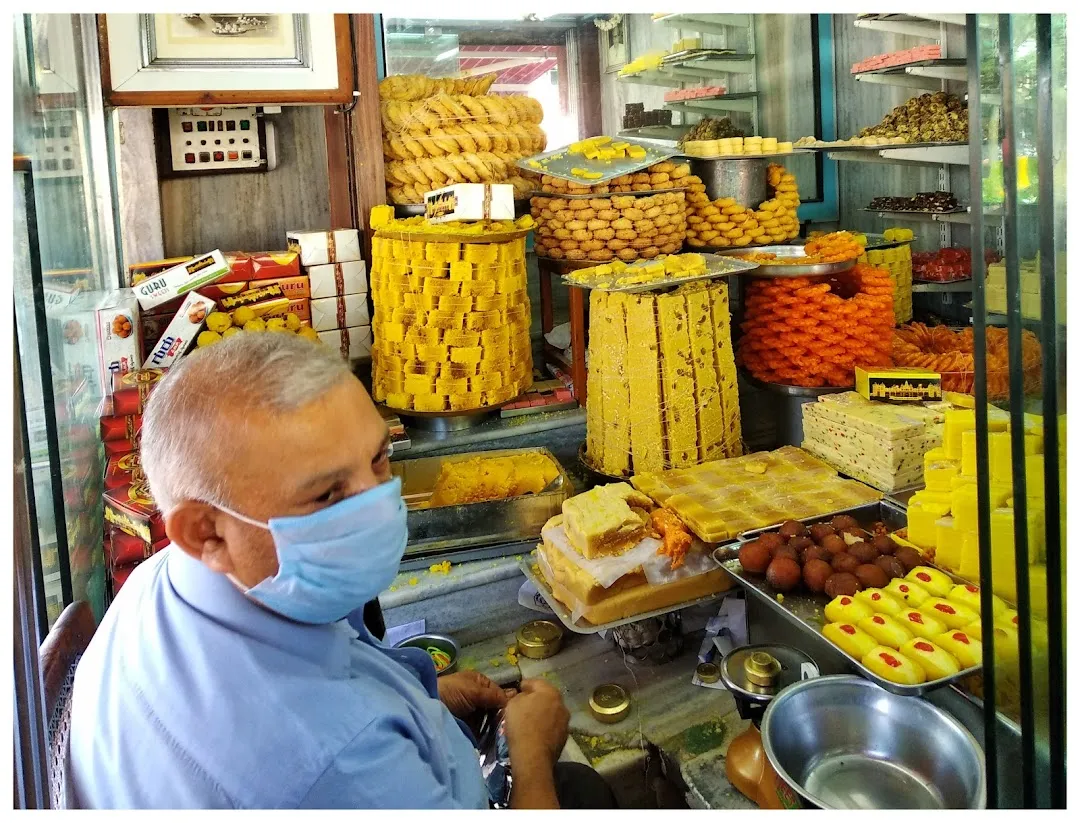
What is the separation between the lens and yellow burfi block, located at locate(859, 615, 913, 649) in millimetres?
1608

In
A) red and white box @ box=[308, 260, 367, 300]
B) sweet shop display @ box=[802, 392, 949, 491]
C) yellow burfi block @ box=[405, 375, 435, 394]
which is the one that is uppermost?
red and white box @ box=[308, 260, 367, 300]

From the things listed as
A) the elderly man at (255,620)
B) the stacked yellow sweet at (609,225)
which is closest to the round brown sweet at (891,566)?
the elderly man at (255,620)

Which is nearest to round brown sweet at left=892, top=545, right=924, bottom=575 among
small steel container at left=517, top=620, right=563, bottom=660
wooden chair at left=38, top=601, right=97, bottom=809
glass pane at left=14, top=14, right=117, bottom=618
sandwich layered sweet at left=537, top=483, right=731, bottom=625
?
sandwich layered sweet at left=537, top=483, right=731, bottom=625

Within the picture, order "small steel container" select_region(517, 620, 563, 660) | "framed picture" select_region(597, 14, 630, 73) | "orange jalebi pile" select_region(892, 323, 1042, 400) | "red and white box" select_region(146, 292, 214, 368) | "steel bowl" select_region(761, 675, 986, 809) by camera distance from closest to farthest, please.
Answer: "orange jalebi pile" select_region(892, 323, 1042, 400), "steel bowl" select_region(761, 675, 986, 809), "small steel container" select_region(517, 620, 563, 660), "red and white box" select_region(146, 292, 214, 368), "framed picture" select_region(597, 14, 630, 73)

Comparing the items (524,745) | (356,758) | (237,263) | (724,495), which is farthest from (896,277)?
(356,758)

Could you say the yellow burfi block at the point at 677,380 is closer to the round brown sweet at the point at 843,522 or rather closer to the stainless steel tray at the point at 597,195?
the round brown sweet at the point at 843,522

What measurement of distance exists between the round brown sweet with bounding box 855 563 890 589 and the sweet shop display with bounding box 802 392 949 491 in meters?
0.61

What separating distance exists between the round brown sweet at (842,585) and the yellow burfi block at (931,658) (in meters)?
0.23

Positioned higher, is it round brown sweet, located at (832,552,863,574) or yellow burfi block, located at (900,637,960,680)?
round brown sweet, located at (832,552,863,574)

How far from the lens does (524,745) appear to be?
4.48 feet

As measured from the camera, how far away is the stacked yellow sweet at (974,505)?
2.74 feet

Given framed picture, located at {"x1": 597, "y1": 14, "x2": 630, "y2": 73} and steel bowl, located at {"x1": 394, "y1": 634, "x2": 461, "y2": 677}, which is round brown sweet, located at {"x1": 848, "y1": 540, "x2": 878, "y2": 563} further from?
framed picture, located at {"x1": 597, "y1": 14, "x2": 630, "y2": 73}

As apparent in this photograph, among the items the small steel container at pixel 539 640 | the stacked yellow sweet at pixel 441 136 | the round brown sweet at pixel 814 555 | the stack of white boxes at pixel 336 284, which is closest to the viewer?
the round brown sweet at pixel 814 555

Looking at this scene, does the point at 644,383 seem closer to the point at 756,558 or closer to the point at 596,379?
the point at 596,379
